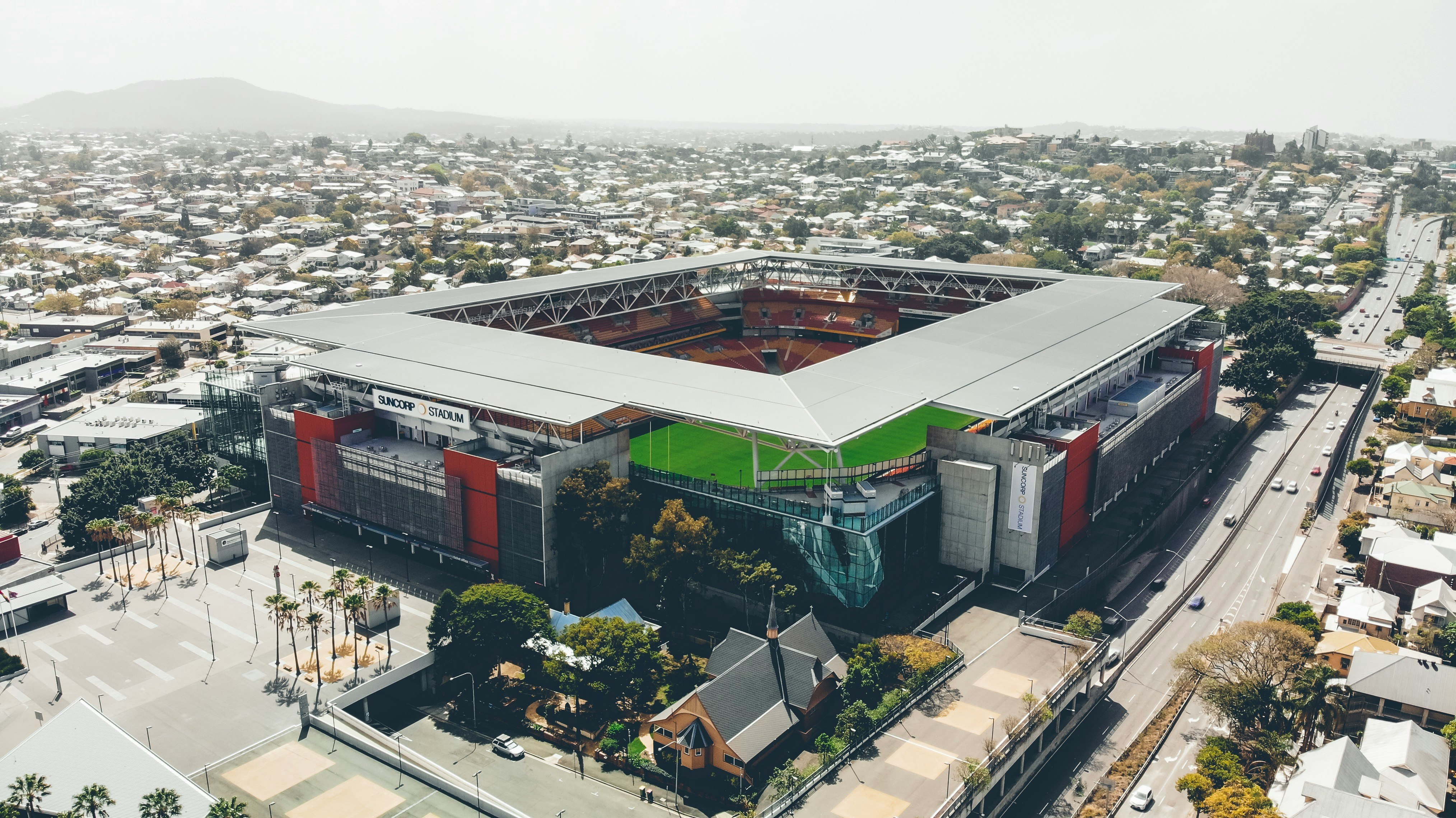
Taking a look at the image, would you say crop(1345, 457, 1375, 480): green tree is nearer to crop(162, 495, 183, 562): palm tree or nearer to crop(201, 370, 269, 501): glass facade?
crop(201, 370, 269, 501): glass facade

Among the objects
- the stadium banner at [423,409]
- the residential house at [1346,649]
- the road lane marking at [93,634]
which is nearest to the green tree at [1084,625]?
the residential house at [1346,649]

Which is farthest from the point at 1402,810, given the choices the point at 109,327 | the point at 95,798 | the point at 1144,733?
the point at 109,327

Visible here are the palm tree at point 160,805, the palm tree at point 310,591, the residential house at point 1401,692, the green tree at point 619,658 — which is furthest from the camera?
the palm tree at point 310,591

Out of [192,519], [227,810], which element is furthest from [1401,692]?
[192,519]

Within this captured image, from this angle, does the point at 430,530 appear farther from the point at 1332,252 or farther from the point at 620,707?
the point at 1332,252

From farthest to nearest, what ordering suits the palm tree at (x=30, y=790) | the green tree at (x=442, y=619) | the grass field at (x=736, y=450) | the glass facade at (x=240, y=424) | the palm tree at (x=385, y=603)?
the glass facade at (x=240, y=424)
the grass field at (x=736, y=450)
the palm tree at (x=385, y=603)
the green tree at (x=442, y=619)
the palm tree at (x=30, y=790)

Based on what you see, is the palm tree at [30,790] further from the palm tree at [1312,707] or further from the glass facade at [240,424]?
the palm tree at [1312,707]
